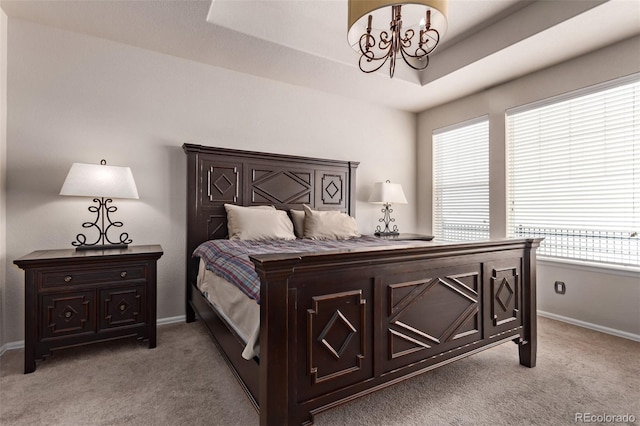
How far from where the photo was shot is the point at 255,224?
2.96 metres

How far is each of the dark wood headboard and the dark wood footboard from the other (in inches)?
83.0

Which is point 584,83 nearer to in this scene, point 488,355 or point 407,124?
point 407,124

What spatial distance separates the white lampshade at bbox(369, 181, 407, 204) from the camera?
405 centimetres

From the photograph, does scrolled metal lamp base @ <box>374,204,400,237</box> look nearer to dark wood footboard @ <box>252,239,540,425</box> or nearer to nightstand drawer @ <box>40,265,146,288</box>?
dark wood footboard @ <box>252,239,540,425</box>

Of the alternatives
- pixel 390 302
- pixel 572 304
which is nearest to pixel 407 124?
pixel 572 304

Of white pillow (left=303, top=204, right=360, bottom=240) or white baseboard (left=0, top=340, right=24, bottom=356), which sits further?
white pillow (left=303, top=204, right=360, bottom=240)

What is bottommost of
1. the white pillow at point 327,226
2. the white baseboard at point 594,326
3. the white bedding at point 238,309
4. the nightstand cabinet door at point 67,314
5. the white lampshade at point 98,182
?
the white baseboard at point 594,326

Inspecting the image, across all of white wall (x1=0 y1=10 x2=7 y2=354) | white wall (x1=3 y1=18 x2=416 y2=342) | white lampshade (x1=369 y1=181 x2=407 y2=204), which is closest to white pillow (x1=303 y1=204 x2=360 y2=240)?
white lampshade (x1=369 y1=181 x2=407 y2=204)

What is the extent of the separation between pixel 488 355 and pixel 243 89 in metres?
3.49

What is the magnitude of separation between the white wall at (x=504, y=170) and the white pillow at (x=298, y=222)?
7.89ft

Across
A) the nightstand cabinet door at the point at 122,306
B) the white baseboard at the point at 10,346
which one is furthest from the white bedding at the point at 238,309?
the white baseboard at the point at 10,346

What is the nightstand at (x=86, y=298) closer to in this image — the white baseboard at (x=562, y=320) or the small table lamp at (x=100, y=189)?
the small table lamp at (x=100, y=189)

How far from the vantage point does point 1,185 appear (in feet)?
7.90

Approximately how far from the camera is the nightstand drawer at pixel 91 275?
6.99 feet
